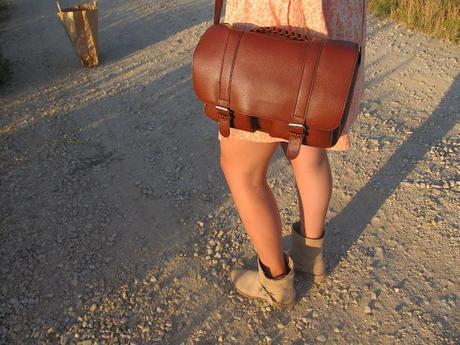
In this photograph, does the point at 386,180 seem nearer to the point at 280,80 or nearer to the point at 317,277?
the point at 317,277

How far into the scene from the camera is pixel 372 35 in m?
4.29

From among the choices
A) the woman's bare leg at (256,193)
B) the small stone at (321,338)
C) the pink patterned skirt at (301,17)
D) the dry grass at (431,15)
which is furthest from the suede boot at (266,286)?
the dry grass at (431,15)

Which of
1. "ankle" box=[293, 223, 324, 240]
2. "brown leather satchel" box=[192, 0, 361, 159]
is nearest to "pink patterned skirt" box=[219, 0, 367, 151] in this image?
"brown leather satchel" box=[192, 0, 361, 159]

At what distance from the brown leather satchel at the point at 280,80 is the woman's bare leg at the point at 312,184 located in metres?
0.29

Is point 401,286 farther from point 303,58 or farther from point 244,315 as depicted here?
point 303,58

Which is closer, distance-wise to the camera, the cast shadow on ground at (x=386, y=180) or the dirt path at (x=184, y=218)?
the dirt path at (x=184, y=218)

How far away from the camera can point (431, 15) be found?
424 cm

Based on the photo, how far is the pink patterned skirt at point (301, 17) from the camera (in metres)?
1.21

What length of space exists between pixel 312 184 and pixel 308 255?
41 cm

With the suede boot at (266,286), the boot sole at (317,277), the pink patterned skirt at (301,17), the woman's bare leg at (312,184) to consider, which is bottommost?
the boot sole at (317,277)

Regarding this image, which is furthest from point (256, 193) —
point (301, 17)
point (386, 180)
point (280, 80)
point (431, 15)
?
point (431, 15)

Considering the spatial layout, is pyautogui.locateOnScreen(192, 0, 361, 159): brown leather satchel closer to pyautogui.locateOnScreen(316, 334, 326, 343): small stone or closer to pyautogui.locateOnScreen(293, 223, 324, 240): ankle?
pyautogui.locateOnScreen(293, 223, 324, 240): ankle

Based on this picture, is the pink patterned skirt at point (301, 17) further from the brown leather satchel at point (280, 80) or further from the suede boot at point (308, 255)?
the suede boot at point (308, 255)

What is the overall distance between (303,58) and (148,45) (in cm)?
347
